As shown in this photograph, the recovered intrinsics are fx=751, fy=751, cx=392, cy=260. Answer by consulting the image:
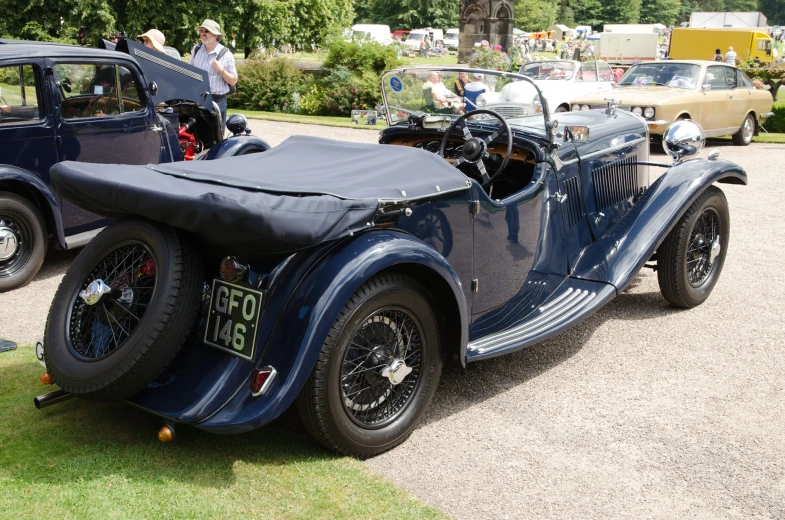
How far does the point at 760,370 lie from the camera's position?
457cm

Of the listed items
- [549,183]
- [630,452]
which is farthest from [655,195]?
[630,452]

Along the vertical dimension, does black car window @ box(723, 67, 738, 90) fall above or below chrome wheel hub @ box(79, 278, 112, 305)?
above

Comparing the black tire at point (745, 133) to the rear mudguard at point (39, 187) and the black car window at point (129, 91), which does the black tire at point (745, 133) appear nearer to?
the black car window at point (129, 91)

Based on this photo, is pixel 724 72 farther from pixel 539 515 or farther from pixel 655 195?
pixel 539 515

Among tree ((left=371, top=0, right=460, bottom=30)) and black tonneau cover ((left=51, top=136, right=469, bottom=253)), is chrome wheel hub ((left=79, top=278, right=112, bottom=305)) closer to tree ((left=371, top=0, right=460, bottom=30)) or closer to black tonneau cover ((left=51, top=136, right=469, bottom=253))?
black tonneau cover ((left=51, top=136, right=469, bottom=253))

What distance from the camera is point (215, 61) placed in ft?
32.6

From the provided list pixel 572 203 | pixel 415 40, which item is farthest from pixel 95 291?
pixel 415 40

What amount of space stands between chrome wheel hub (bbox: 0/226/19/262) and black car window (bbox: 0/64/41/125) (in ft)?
2.88

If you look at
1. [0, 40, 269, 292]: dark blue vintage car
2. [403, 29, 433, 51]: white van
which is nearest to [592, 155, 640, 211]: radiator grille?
[0, 40, 269, 292]: dark blue vintage car

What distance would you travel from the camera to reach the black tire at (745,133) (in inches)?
600

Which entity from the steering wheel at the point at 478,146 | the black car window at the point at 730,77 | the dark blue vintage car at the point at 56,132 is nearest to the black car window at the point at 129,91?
the dark blue vintage car at the point at 56,132

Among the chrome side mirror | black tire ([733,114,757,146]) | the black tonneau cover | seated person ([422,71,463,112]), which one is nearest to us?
the black tonneau cover

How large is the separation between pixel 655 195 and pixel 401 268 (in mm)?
2616

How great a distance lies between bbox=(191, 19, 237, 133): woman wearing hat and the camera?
9938 mm
